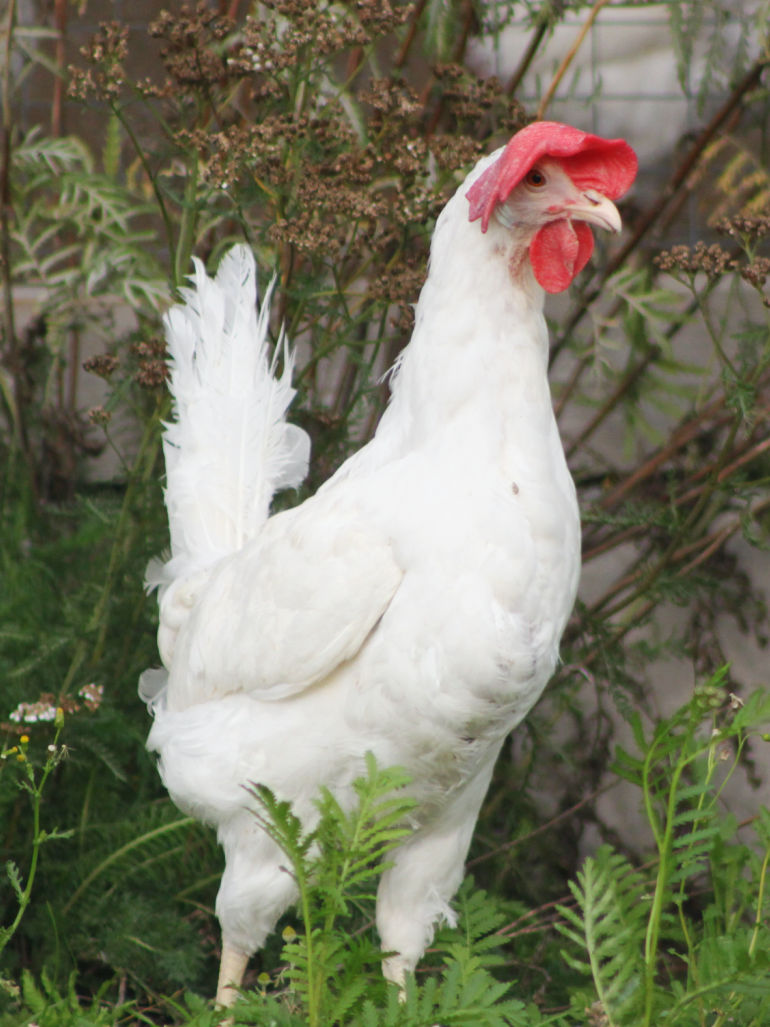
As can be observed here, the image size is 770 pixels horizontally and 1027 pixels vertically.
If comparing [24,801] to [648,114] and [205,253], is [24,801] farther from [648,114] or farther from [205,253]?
[648,114]

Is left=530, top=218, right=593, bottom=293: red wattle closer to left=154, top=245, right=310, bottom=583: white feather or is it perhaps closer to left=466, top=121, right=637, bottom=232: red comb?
left=466, top=121, right=637, bottom=232: red comb

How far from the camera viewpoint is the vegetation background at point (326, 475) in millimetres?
1948

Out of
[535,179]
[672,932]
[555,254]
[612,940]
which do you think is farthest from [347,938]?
[535,179]

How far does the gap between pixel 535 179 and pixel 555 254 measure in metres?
0.13

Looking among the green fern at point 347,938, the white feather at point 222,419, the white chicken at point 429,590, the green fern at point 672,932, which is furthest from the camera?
the white feather at point 222,419

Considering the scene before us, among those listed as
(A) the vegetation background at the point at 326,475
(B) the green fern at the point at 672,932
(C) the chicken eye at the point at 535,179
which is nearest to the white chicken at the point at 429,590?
(C) the chicken eye at the point at 535,179

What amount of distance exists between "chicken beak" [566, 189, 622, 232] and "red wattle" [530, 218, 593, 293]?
0.03 metres

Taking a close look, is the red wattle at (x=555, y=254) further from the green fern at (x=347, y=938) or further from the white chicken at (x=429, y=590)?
the green fern at (x=347, y=938)

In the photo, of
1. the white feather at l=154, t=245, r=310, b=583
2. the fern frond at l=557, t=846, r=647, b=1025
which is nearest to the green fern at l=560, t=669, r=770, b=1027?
the fern frond at l=557, t=846, r=647, b=1025

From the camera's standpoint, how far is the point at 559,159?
1.90 metres

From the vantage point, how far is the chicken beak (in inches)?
75.0

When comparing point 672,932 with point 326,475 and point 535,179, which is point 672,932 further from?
point 326,475

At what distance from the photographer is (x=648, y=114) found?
4.11m

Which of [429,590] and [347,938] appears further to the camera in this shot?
[429,590]
